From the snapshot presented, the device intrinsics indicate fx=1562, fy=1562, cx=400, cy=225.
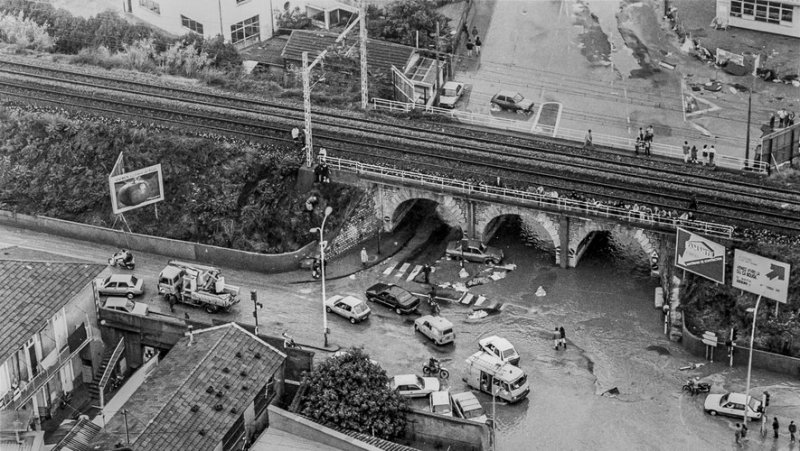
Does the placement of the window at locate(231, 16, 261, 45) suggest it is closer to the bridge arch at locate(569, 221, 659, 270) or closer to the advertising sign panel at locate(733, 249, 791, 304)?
the bridge arch at locate(569, 221, 659, 270)

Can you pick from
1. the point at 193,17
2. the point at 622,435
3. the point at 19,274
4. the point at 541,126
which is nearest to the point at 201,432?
the point at 19,274

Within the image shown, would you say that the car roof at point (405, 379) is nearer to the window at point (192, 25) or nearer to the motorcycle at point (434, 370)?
the motorcycle at point (434, 370)

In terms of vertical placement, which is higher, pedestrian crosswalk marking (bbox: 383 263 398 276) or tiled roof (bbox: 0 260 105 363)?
tiled roof (bbox: 0 260 105 363)

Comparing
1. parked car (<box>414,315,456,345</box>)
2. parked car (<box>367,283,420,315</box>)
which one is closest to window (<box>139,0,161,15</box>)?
parked car (<box>367,283,420,315</box>)

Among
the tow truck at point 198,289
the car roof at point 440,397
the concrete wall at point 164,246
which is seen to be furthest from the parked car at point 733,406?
the tow truck at point 198,289

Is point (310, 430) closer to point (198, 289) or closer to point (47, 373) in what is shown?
point (47, 373)

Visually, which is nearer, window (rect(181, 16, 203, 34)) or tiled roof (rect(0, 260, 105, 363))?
tiled roof (rect(0, 260, 105, 363))

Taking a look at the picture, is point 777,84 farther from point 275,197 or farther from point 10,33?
point 10,33

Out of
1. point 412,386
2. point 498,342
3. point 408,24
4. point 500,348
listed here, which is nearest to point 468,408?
Result: point 412,386
